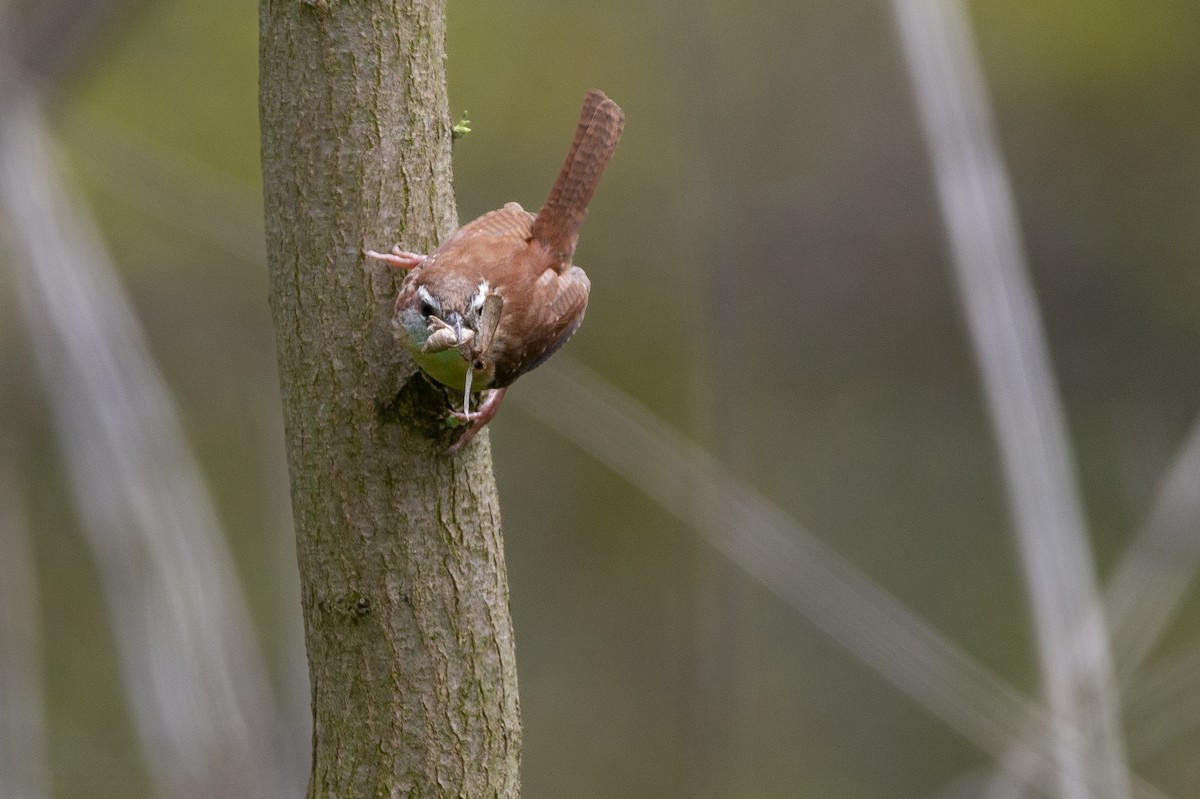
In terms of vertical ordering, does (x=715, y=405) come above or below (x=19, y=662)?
above

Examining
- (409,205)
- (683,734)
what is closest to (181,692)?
(683,734)

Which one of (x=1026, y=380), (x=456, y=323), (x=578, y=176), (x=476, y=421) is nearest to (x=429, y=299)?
(x=456, y=323)

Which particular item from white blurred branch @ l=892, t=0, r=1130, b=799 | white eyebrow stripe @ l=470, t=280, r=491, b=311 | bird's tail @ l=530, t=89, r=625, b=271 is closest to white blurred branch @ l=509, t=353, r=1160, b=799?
white blurred branch @ l=892, t=0, r=1130, b=799

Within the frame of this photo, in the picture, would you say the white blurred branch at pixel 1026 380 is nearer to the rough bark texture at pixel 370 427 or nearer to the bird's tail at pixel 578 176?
the bird's tail at pixel 578 176

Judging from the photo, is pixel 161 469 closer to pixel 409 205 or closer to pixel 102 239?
pixel 102 239

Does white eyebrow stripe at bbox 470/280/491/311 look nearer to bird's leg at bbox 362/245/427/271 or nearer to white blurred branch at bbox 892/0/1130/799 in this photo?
bird's leg at bbox 362/245/427/271

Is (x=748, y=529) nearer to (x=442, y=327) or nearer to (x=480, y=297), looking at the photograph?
(x=480, y=297)
